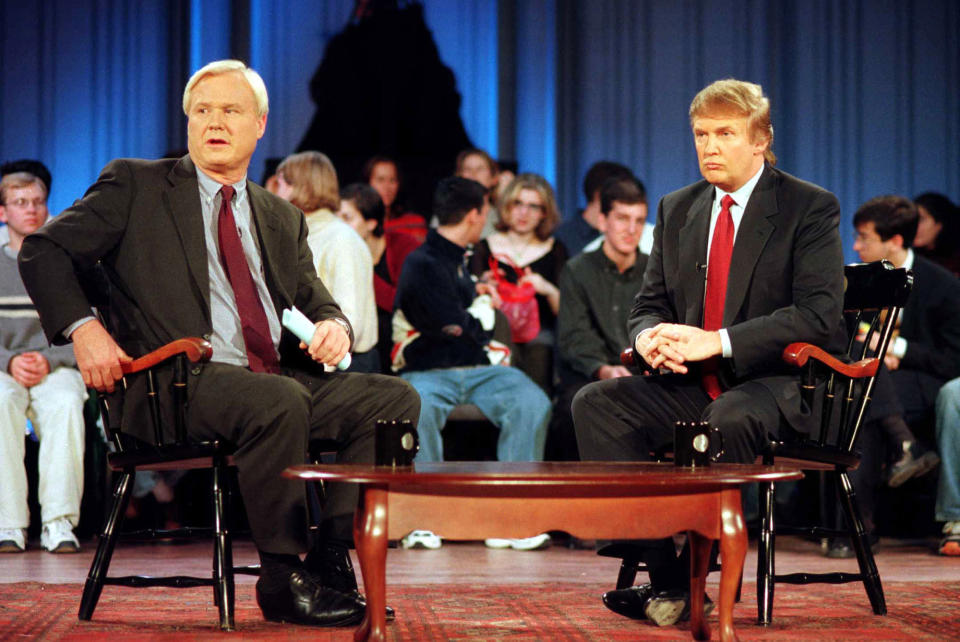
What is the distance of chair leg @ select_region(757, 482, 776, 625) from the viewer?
2818 mm

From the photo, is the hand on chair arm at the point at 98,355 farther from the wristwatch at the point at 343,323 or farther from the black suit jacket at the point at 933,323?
the black suit jacket at the point at 933,323

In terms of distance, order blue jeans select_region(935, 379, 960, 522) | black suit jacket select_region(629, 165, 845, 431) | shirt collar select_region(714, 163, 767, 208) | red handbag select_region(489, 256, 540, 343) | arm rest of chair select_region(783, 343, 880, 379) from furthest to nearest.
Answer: red handbag select_region(489, 256, 540, 343), blue jeans select_region(935, 379, 960, 522), shirt collar select_region(714, 163, 767, 208), black suit jacket select_region(629, 165, 845, 431), arm rest of chair select_region(783, 343, 880, 379)

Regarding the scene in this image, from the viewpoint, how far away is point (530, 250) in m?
5.63

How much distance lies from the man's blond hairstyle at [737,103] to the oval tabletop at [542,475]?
1138 mm

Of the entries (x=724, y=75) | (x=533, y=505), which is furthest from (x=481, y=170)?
(x=533, y=505)

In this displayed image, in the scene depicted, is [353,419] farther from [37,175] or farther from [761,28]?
[761,28]

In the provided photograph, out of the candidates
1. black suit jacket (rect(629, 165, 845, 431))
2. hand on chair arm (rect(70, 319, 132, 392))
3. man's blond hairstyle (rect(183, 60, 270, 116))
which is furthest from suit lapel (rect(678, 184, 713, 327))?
hand on chair arm (rect(70, 319, 132, 392))

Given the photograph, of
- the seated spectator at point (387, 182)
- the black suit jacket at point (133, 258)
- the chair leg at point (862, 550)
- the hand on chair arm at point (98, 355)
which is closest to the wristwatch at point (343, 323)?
the black suit jacket at point (133, 258)

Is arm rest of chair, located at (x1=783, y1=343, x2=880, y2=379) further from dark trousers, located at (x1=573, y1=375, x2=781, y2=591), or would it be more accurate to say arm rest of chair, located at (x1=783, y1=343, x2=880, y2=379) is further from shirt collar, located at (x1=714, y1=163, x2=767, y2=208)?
shirt collar, located at (x1=714, y1=163, x2=767, y2=208)

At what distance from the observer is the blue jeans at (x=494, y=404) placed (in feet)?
15.9

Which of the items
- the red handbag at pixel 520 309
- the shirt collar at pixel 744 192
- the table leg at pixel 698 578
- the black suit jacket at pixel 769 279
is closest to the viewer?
the table leg at pixel 698 578

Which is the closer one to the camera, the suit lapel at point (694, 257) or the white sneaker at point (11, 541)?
the suit lapel at point (694, 257)

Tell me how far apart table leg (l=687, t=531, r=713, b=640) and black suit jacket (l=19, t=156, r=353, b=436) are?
3.69 ft

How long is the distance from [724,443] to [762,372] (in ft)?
1.13
